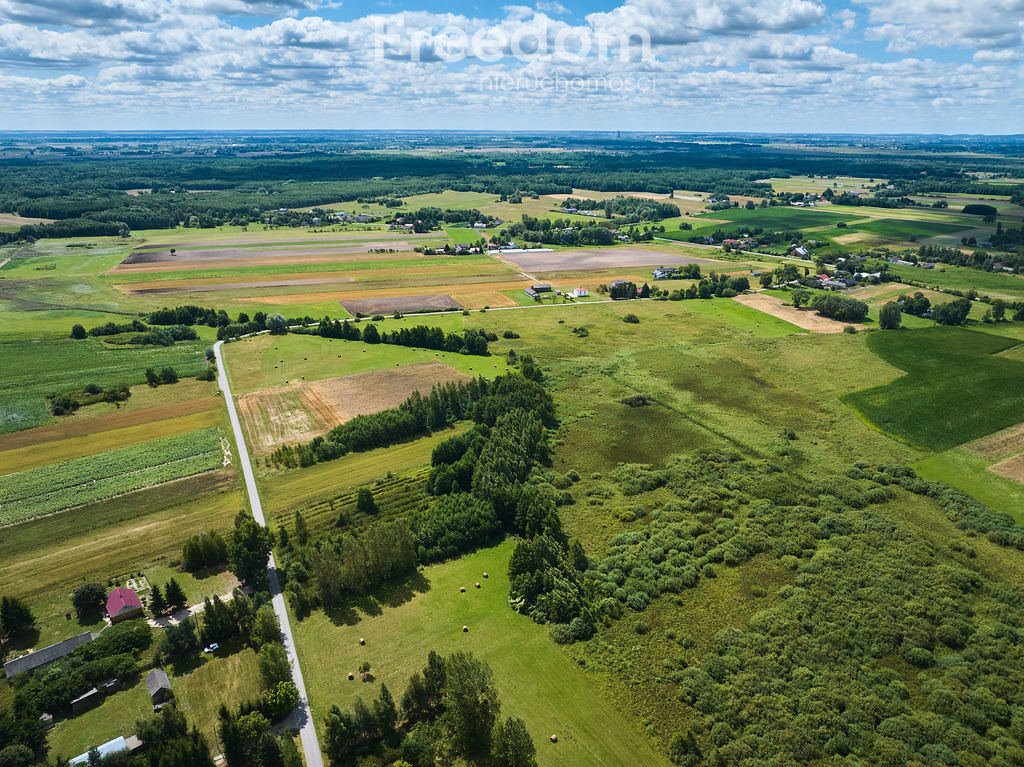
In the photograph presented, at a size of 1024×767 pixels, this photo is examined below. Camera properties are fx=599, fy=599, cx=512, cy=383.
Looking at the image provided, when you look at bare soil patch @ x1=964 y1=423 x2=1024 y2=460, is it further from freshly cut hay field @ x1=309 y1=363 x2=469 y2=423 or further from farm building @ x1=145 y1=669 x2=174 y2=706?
farm building @ x1=145 y1=669 x2=174 y2=706

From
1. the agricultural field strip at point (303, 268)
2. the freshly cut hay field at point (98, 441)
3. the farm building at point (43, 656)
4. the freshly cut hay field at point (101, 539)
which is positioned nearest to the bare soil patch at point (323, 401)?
the freshly cut hay field at point (98, 441)

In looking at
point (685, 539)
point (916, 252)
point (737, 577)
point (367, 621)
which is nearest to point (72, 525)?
point (367, 621)

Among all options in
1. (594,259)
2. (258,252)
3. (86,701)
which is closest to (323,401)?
(86,701)

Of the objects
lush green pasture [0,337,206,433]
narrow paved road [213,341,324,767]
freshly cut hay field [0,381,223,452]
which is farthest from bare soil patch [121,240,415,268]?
narrow paved road [213,341,324,767]

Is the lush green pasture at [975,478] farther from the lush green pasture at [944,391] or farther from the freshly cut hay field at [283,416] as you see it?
the freshly cut hay field at [283,416]

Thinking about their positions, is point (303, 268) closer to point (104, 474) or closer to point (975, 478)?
point (104, 474)
